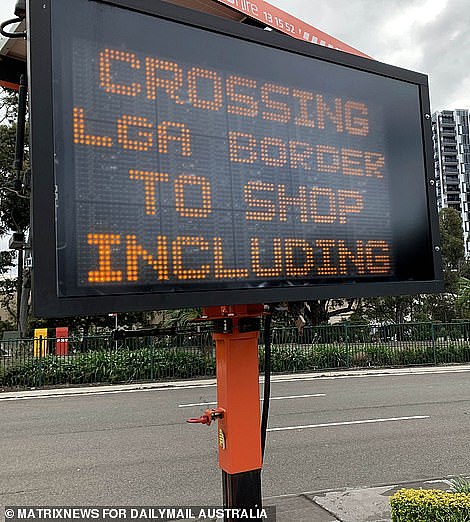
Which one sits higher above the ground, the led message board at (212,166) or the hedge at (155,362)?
the led message board at (212,166)

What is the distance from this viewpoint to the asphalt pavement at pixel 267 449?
5.94 meters

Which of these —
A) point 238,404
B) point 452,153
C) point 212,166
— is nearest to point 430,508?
point 238,404

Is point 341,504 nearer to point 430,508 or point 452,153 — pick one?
point 430,508

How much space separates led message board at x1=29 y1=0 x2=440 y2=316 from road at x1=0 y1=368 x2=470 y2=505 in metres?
3.80

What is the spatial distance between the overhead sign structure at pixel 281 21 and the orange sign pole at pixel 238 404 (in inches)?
75.4

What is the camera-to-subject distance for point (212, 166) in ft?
9.05

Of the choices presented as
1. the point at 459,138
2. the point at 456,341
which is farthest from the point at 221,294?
the point at 459,138

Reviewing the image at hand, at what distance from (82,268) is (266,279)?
96cm

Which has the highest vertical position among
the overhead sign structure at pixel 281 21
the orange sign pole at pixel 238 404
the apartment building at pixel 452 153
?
the apartment building at pixel 452 153

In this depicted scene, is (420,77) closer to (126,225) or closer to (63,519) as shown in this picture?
(126,225)

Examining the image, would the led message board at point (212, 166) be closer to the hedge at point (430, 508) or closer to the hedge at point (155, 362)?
the hedge at point (430, 508)

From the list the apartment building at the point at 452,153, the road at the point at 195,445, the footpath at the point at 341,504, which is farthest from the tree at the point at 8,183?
the apartment building at the point at 452,153

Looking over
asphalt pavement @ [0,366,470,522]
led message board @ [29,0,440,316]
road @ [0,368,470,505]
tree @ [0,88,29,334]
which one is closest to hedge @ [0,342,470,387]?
asphalt pavement @ [0,366,470,522]

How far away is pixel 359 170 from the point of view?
3.29 meters
